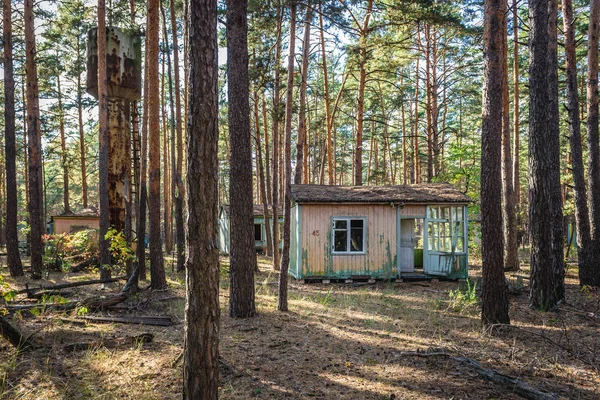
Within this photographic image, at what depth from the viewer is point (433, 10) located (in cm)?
1165

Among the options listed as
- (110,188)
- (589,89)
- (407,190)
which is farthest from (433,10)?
(110,188)

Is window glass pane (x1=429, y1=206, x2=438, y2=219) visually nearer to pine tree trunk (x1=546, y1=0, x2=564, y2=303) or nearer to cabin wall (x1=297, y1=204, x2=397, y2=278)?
cabin wall (x1=297, y1=204, x2=397, y2=278)

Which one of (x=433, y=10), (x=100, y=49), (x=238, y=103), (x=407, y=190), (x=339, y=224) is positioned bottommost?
(x=339, y=224)

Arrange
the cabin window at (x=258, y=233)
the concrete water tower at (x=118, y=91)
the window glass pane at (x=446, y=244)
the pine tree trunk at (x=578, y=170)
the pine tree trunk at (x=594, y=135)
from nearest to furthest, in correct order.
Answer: the pine tree trunk at (x=578, y=170) → the pine tree trunk at (x=594, y=135) → the concrete water tower at (x=118, y=91) → the window glass pane at (x=446, y=244) → the cabin window at (x=258, y=233)

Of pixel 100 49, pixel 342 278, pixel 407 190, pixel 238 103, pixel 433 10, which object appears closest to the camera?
pixel 238 103

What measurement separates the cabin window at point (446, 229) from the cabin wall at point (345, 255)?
175 centimetres

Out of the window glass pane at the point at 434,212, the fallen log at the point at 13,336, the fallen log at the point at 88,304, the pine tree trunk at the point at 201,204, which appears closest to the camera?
the pine tree trunk at the point at 201,204

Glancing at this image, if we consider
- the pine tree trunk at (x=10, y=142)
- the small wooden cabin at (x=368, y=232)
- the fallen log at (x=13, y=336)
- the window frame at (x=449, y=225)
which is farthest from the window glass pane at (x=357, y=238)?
the pine tree trunk at (x=10, y=142)

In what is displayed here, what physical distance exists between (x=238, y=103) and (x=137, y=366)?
4934 mm

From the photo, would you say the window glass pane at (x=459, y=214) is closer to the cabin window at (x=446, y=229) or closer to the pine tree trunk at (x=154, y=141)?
the cabin window at (x=446, y=229)

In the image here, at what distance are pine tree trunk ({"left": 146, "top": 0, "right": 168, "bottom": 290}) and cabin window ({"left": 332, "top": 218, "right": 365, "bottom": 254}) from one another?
20.1 ft

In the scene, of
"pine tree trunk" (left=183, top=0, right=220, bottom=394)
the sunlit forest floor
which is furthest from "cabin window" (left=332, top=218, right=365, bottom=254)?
"pine tree trunk" (left=183, top=0, right=220, bottom=394)

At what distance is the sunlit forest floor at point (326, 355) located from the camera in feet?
14.4

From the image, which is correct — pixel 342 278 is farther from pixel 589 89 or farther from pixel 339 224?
pixel 589 89
